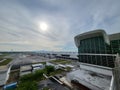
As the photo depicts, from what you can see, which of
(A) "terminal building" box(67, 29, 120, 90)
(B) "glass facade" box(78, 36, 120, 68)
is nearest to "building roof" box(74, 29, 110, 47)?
(A) "terminal building" box(67, 29, 120, 90)

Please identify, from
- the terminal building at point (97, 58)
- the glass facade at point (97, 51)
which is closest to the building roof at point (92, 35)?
the terminal building at point (97, 58)

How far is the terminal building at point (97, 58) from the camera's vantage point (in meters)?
17.8

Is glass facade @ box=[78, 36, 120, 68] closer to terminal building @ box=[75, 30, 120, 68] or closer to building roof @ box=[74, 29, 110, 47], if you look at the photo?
terminal building @ box=[75, 30, 120, 68]

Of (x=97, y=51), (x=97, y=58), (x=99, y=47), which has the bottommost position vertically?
(x=97, y=58)

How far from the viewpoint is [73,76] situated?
71.8 ft

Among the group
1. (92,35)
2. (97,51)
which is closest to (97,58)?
(97,51)

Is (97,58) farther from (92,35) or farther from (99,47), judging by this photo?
(92,35)

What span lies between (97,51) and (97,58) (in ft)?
6.94

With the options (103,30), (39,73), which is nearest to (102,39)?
(103,30)

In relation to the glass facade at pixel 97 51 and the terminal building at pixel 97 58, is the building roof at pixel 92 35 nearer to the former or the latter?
the terminal building at pixel 97 58

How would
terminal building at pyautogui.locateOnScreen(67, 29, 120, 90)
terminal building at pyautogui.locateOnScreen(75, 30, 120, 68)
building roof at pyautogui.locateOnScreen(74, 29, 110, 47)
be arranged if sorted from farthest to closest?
building roof at pyautogui.locateOnScreen(74, 29, 110, 47)
terminal building at pyautogui.locateOnScreen(75, 30, 120, 68)
terminal building at pyautogui.locateOnScreen(67, 29, 120, 90)

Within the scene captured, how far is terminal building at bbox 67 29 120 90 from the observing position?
1775 centimetres

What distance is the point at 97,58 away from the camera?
2158cm

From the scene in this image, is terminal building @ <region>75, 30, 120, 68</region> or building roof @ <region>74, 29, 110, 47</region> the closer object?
terminal building @ <region>75, 30, 120, 68</region>
